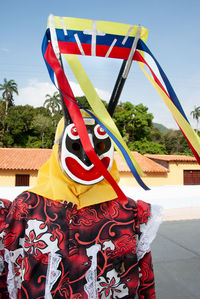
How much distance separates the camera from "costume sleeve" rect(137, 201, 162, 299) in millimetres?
1219

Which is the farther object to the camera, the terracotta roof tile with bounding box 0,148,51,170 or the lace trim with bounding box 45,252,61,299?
the terracotta roof tile with bounding box 0,148,51,170

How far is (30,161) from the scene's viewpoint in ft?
36.6

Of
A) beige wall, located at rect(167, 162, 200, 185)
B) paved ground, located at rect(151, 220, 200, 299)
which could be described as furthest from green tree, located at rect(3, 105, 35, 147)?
paved ground, located at rect(151, 220, 200, 299)

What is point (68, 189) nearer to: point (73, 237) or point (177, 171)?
point (73, 237)

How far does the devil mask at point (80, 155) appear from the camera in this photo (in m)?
1.12

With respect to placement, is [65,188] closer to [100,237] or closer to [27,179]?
[100,237]

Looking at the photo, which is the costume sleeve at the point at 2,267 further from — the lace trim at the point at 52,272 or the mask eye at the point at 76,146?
the mask eye at the point at 76,146

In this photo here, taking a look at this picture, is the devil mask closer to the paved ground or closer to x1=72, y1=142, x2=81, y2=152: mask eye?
x1=72, y1=142, x2=81, y2=152: mask eye

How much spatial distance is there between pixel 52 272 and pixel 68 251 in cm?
10

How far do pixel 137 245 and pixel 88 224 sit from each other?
0.28m

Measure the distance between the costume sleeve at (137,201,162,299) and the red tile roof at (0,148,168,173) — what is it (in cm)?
892

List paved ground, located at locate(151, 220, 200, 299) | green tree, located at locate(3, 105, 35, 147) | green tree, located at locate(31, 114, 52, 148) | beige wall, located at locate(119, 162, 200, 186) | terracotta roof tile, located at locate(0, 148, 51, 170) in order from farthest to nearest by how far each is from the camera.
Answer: green tree, located at locate(31, 114, 52, 148)
green tree, located at locate(3, 105, 35, 147)
beige wall, located at locate(119, 162, 200, 186)
terracotta roof tile, located at locate(0, 148, 51, 170)
paved ground, located at locate(151, 220, 200, 299)

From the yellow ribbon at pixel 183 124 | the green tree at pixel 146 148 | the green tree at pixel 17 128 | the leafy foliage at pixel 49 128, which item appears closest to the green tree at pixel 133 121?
the leafy foliage at pixel 49 128

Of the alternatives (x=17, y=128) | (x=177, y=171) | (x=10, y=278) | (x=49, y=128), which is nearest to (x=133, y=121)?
(x=49, y=128)
